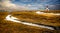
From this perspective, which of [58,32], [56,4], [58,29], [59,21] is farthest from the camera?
[56,4]

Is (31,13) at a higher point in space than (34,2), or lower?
lower

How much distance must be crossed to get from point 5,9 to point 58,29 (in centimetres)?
267

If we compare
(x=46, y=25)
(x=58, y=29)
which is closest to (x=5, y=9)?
(x=46, y=25)

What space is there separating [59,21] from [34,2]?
146 cm

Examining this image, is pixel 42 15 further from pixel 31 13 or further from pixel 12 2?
pixel 12 2

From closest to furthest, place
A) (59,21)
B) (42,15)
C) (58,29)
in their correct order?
(58,29) < (59,21) < (42,15)

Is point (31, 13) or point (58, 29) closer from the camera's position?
point (58, 29)

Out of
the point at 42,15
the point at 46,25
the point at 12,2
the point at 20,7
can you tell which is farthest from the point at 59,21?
the point at 12,2

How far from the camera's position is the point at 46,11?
542 centimetres

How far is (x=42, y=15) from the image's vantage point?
18.4 ft

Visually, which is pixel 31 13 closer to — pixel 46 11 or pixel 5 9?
pixel 46 11

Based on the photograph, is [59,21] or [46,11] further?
[46,11]

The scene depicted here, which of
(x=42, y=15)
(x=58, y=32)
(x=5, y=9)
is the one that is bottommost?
(x=58, y=32)

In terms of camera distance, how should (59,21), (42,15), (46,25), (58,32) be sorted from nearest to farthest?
1. (58,32)
2. (46,25)
3. (59,21)
4. (42,15)
